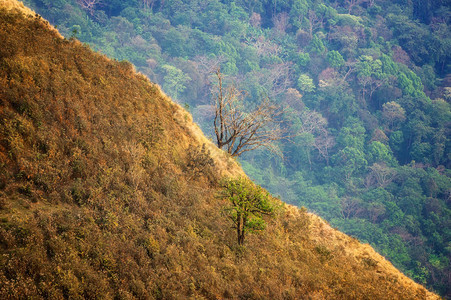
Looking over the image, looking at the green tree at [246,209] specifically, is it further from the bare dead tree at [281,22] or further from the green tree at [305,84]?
the bare dead tree at [281,22]

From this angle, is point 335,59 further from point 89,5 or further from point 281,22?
point 89,5

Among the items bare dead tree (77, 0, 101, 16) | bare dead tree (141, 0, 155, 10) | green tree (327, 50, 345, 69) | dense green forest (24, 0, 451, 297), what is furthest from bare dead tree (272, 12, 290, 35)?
bare dead tree (77, 0, 101, 16)

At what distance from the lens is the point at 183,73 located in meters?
85.8

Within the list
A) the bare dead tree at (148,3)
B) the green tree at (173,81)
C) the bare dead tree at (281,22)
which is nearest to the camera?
the green tree at (173,81)

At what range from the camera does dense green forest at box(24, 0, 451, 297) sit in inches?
2306

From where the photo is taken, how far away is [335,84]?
285 ft

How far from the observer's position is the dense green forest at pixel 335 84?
2306 inches

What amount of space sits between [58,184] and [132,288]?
11.1 feet

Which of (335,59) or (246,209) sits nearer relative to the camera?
(246,209)

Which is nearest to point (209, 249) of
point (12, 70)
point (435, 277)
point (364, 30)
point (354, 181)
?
point (12, 70)

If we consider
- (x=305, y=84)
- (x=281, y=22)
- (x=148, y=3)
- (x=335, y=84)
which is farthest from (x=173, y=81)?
(x=281, y=22)

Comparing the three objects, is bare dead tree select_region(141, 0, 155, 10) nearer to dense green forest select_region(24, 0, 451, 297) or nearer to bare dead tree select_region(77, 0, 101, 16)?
dense green forest select_region(24, 0, 451, 297)

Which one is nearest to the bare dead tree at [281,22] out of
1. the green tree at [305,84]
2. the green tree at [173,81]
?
the green tree at [305,84]

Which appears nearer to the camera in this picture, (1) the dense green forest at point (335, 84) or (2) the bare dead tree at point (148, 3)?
(1) the dense green forest at point (335, 84)
